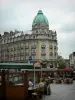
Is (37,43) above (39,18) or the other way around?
the other way around

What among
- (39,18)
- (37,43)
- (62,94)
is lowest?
(62,94)

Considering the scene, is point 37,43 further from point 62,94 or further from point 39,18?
point 62,94

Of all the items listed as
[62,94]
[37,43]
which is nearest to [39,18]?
[37,43]

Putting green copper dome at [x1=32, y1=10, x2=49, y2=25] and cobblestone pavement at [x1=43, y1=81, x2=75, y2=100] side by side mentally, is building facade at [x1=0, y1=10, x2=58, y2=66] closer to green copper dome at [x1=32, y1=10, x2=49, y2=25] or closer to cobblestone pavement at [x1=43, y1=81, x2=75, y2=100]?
green copper dome at [x1=32, y1=10, x2=49, y2=25]

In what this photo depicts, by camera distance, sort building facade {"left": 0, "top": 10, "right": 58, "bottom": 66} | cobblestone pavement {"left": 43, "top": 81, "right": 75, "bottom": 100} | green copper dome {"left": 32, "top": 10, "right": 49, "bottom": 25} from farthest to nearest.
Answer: green copper dome {"left": 32, "top": 10, "right": 49, "bottom": 25}, building facade {"left": 0, "top": 10, "right": 58, "bottom": 66}, cobblestone pavement {"left": 43, "top": 81, "right": 75, "bottom": 100}

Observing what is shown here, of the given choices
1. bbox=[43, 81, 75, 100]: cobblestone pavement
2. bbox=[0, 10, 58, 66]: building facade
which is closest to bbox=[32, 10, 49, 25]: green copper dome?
bbox=[0, 10, 58, 66]: building facade

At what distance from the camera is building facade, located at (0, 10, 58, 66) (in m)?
135

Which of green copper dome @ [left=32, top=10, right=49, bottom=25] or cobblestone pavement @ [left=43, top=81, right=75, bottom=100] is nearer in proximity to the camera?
cobblestone pavement @ [left=43, top=81, right=75, bottom=100]

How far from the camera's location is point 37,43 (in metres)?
136

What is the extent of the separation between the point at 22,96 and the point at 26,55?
110505mm

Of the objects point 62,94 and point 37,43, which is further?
point 37,43

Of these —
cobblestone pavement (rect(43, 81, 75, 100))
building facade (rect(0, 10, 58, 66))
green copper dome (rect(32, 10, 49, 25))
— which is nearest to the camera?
cobblestone pavement (rect(43, 81, 75, 100))

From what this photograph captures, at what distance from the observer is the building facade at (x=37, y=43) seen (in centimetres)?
13488

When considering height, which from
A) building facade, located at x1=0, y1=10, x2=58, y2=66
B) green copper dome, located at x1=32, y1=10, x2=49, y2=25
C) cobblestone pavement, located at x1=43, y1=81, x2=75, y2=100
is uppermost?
green copper dome, located at x1=32, y1=10, x2=49, y2=25
